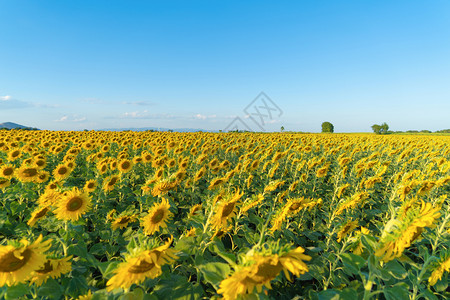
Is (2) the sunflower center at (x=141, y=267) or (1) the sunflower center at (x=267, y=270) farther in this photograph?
(2) the sunflower center at (x=141, y=267)

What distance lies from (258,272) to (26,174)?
616 centimetres

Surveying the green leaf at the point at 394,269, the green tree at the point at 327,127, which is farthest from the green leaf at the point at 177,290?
the green tree at the point at 327,127

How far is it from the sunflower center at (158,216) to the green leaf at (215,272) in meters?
1.21

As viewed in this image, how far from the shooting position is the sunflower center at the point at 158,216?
2438mm

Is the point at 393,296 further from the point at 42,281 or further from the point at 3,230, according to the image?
the point at 3,230

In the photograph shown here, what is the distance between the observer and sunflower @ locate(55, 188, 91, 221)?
8.85 ft

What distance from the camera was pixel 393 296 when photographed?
4.51 ft

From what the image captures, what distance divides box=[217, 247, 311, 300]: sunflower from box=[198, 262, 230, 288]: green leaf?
0.10m

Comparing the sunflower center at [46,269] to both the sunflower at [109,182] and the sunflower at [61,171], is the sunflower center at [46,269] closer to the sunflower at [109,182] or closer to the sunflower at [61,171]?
the sunflower at [109,182]

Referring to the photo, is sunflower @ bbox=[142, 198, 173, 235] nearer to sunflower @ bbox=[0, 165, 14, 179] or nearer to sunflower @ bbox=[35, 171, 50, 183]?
sunflower @ bbox=[35, 171, 50, 183]

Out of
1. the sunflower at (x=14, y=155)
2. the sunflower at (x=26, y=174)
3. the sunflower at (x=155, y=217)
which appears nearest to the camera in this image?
the sunflower at (x=155, y=217)

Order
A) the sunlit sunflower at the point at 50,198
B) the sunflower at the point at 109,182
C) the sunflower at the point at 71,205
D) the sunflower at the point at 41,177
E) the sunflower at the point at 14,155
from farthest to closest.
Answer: the sunflower at the point at 14,155, the sunflower at the point at 41,177, the sunflower at the point at 109,182, the sunlit sunflower at the point at 50,198, the sunflower at the point at 71,205

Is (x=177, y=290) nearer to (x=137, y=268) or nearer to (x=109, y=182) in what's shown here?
(x=137, y=268)

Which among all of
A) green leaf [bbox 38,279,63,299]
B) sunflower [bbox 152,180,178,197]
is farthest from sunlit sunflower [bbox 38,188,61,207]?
green leaf [bbox 38,279,63,299]
